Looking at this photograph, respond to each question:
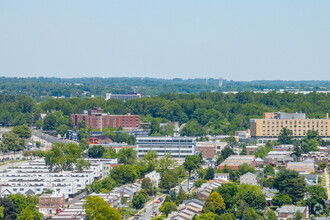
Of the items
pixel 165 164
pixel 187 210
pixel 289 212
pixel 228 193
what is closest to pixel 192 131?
pixel 165 164

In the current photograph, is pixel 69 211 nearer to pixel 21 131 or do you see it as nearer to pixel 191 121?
pixel 21 131

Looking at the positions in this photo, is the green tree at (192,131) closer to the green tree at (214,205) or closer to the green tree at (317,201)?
the green tree at (317,201)

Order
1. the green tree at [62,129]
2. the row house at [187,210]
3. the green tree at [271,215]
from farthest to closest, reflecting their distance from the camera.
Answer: the green tree at [62,129] → the green tree at [271,215] → the row house at [187,210]

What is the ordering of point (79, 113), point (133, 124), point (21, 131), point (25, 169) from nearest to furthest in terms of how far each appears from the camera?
1. point (25, 169)
2. point (21, 131)
3. point (133, 124)
4. point (79, 113)

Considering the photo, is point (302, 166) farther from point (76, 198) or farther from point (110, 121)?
point (110, 121)

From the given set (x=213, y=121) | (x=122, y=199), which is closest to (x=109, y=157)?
(x=122, y=199)

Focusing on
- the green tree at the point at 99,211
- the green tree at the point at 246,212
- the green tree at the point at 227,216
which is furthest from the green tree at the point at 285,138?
the green tree at the point at 99,211
